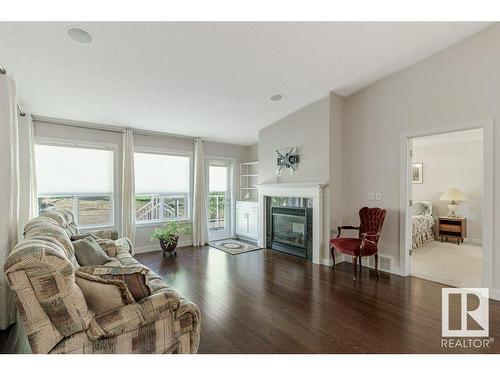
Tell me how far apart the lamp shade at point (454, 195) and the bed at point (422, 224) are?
0.48 metres

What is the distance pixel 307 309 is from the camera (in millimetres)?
2705

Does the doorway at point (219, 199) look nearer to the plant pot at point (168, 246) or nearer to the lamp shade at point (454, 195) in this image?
the plant pot at point (168, 246)

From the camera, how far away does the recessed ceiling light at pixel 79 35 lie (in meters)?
2.35

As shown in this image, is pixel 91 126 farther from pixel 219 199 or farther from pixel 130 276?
pixel 130 276

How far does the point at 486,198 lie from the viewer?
119 inches

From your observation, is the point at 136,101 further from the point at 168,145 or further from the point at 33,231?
the point at 33,231

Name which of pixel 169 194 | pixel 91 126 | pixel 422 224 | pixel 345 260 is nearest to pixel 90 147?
pixel 91 126

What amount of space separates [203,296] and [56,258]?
196 centimetres

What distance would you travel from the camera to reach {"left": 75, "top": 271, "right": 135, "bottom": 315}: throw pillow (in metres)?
1.55

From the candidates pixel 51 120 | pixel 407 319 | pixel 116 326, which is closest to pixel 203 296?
pixel 116 326

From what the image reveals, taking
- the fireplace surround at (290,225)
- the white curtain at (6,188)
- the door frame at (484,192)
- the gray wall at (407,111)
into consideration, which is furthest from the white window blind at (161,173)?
the door frame at (484,192)

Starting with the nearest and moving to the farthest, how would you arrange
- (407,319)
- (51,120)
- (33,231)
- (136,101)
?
(33,231)
(407,319)
(136,101)
(51,120)

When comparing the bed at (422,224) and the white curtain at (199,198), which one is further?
the white curtain at (199,198)

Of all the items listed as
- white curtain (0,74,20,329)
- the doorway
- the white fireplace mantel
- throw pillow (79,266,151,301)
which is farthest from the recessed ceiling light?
the doorway
